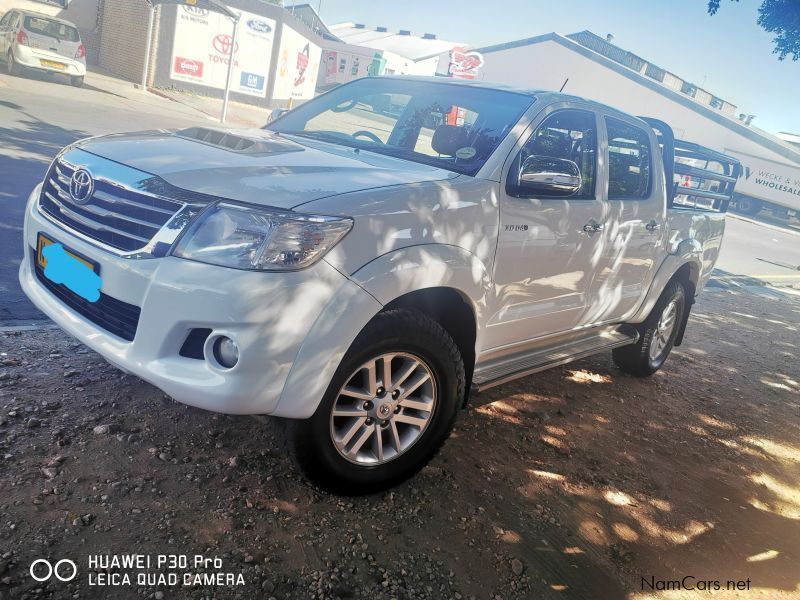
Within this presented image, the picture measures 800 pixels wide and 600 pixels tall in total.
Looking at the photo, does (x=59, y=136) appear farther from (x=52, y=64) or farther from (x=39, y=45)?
(x=39, y=45)

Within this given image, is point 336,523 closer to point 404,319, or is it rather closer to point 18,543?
point 404,319

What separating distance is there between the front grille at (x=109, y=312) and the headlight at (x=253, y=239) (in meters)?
0.33

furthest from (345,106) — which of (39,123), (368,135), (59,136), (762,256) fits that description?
(762,256)

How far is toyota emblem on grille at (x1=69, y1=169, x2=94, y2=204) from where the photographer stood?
2.77m

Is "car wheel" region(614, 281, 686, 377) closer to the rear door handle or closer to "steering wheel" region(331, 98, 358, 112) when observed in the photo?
the rear door handle

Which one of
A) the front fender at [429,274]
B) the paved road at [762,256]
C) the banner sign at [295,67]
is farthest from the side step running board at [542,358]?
the banner sign at [295,67]

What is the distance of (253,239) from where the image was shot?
241 cm

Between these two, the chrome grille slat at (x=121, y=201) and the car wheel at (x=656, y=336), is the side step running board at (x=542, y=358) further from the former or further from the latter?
the chrome grille slat at (x=121, y=201)

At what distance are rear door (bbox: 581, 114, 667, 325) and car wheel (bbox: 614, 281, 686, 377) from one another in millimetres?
479

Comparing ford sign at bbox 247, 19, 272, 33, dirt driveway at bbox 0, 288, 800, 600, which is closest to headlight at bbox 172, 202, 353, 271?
dirt driveway at bbox 0, 288, 800, 600

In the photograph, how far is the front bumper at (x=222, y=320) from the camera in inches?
92.7

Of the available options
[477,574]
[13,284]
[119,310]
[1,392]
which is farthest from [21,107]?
[477,574]

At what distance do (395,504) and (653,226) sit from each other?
2.76 metres

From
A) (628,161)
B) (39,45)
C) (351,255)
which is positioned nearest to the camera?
(351,255)
